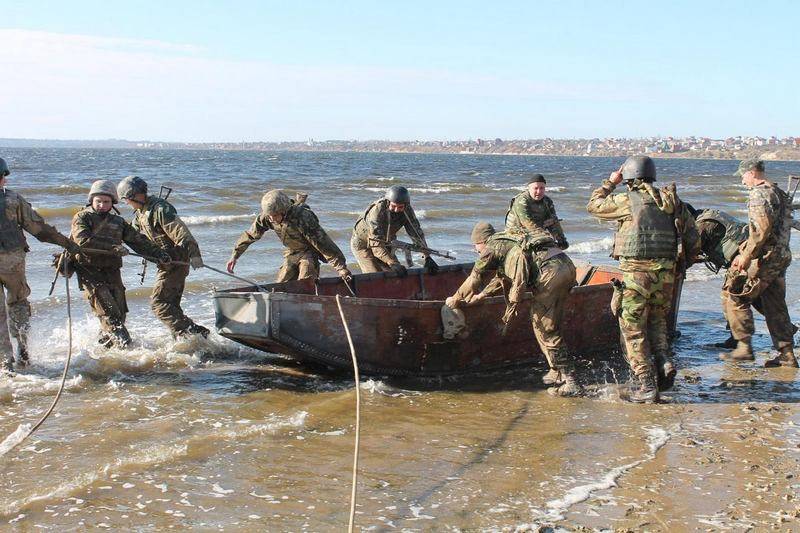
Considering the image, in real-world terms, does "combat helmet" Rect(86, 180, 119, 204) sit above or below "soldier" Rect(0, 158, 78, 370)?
above

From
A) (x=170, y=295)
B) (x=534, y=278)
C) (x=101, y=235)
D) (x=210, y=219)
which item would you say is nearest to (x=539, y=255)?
(x=534, y=278)

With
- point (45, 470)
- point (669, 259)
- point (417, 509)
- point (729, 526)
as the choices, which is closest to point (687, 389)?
point (669, 259)

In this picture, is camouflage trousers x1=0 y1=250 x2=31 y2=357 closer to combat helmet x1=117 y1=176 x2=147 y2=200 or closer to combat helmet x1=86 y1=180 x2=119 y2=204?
combat helmet x1=86 y1=180 x2=119 y2=204

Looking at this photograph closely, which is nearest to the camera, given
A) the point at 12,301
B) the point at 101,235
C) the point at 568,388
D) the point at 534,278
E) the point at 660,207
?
the point at 660,207

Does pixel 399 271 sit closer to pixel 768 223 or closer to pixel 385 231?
pixel 385 231

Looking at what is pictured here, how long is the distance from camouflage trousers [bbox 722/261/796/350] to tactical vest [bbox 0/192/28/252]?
6.83m

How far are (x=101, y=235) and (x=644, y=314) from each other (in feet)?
16.6

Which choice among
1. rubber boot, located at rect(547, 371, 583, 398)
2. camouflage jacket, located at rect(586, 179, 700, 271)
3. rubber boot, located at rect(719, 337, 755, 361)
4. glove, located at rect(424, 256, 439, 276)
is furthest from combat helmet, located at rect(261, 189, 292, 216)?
rubber boot, located at rect(719, 337, 755, 361)

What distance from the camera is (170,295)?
8766mm

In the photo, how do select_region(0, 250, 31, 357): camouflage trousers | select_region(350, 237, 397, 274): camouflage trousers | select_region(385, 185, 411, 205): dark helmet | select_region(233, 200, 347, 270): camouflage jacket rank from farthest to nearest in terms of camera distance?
select_region(350, 237, 397, 274): camouflage trousers → select_region(385, 185, 411, 205): dark helmet → select_region(233, 200, 347, 270): camouflage jacket → select_region(0, 250, 31, 357): camouflage trousers

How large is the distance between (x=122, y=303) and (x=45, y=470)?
3.10m

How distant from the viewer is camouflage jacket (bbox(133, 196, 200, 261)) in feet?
27.4

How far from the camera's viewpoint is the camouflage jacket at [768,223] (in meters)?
7.89

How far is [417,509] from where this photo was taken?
5.08 m
